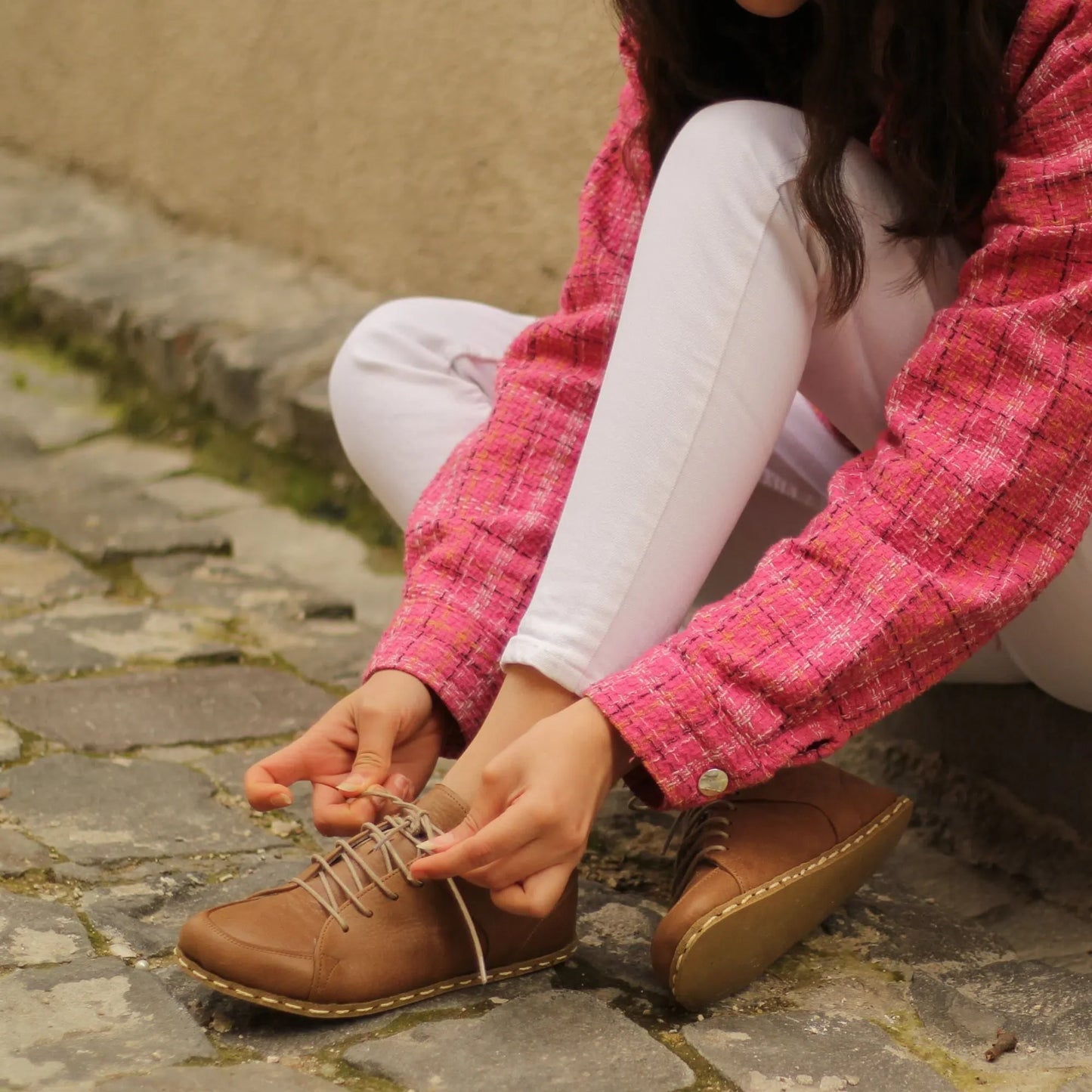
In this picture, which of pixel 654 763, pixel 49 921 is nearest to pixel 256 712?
pixel 49 921

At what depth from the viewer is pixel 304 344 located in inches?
102

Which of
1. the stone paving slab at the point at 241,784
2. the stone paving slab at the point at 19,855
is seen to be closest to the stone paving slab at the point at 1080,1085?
the stone paving slab at the point at 241,784

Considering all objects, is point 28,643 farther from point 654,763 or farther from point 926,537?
point 926,537

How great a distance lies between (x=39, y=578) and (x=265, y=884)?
96 cm

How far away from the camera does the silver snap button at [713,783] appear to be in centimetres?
96

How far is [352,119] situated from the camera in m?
2.64

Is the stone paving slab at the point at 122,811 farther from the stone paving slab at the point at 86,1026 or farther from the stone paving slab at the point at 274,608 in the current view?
the stone paving slab at the point at 274,608

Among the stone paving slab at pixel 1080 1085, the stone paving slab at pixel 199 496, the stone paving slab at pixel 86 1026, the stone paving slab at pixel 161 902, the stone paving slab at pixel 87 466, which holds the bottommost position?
the stone paving slab at pixel 87 466

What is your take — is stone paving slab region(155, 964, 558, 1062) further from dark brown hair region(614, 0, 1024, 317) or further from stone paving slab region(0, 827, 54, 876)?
dark brown hair region(614, 0, 1024, 317)

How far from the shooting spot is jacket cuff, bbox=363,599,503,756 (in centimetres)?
110

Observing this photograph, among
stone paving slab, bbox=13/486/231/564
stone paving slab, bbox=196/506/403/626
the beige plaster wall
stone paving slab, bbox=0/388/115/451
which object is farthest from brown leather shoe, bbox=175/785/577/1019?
stone paving slab, bbox=0/388/115/451

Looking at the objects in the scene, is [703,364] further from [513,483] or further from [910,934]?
[910,934]

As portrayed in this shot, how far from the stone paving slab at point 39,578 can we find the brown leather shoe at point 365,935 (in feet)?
3.50

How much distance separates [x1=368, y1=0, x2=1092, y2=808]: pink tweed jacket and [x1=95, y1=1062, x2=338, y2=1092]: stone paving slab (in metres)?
0.28
